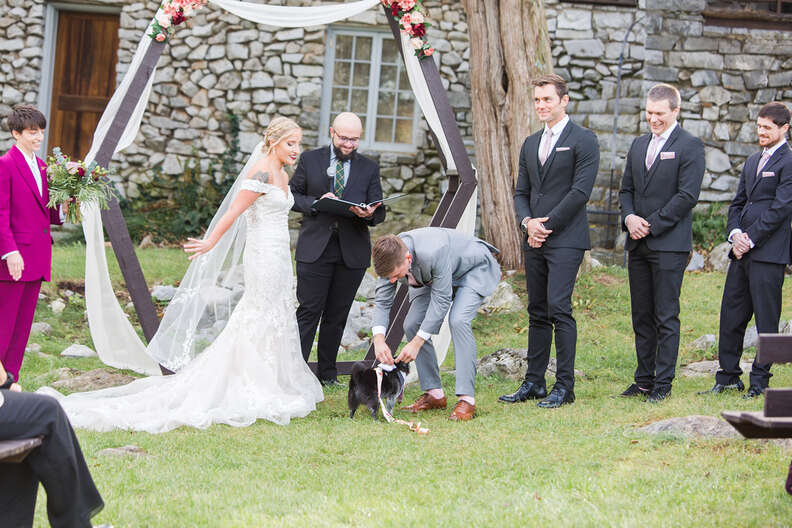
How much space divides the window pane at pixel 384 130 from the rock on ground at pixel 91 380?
21.5 ft

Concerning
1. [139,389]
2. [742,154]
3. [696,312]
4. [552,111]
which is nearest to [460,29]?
[742,154]

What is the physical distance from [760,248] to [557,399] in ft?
4.93

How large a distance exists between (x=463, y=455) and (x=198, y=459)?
4.02 feet

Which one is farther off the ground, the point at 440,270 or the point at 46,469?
the point at 440,270

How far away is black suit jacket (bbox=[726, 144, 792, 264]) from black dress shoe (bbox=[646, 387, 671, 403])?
942 millimetres

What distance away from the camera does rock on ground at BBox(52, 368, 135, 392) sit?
17.7 ft

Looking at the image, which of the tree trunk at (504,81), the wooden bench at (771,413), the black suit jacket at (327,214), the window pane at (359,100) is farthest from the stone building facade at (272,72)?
the wooden bench at (771,413)

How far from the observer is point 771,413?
2750 mm

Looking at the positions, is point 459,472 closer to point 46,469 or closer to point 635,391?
point 46,469

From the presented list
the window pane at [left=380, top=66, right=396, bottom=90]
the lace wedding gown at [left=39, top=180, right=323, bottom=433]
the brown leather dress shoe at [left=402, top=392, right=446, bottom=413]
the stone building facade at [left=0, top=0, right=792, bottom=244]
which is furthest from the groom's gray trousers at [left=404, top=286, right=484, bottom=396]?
the window pane at [left=380, top=66, right=396, bottom=90]

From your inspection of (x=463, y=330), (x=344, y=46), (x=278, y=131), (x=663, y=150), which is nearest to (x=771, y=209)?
(x=663, y=150)

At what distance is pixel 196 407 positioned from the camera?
185 inches

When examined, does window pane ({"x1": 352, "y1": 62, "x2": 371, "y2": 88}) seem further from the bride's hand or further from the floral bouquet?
the bride's hand

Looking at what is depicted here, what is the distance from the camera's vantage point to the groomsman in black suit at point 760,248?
4934mm
